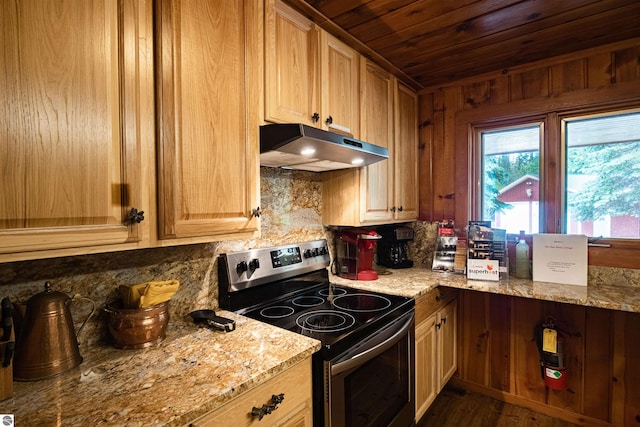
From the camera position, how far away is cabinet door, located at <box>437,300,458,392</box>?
7.22 feet

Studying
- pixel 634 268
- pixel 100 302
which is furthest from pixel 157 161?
pixel 634 268

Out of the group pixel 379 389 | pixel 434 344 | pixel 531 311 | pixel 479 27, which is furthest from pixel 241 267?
pixel 531 311

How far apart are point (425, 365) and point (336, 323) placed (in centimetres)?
96

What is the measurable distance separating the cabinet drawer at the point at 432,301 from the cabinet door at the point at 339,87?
110 centimetres

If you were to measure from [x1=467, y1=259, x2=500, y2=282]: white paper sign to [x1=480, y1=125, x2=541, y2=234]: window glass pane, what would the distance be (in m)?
0.44

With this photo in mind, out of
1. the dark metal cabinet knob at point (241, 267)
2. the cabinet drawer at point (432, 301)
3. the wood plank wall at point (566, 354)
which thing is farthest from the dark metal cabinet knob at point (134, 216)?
the wood plank wall at point (566, 354)

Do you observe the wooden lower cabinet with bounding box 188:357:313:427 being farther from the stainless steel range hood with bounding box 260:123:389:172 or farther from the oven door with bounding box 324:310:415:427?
the stainless steel range hood with bounding box 260:123:389:172

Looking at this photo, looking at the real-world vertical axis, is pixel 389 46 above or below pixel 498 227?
above

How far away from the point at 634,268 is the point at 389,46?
2033 millimetres

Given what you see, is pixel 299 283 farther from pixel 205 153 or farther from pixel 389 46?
pixel 389 46

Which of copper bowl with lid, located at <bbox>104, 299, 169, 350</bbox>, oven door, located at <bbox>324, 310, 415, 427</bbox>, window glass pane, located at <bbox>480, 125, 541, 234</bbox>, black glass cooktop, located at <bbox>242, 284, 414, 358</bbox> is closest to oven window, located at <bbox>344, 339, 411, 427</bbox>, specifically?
oven door, located at <bbox>324, 310, 415, 427</bbox>

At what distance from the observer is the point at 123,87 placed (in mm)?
908

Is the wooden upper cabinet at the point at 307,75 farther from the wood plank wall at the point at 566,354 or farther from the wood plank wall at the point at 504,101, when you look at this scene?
the wood plank wall at the point at 566,354

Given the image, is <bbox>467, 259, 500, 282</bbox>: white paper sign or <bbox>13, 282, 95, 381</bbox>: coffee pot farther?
<bbox>467, 259, 500, 282</bbox>: white paper sign
